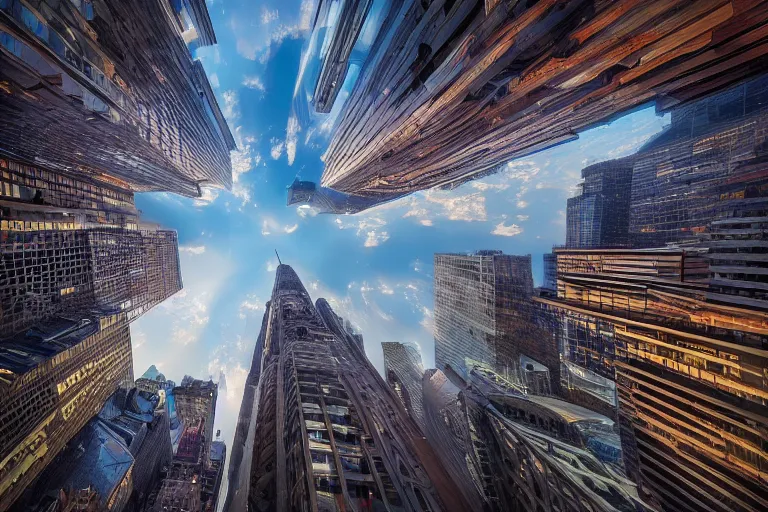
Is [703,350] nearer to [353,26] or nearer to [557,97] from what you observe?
[557,97]

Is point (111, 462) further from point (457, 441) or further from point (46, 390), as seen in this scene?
point (457, 441)

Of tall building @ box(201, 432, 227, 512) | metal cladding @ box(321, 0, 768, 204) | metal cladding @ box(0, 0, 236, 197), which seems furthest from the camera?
tall building @ box(201, 432, 227, 512)

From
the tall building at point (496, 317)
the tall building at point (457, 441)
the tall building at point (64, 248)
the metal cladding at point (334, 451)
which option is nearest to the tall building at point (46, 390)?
the tall building at point (64, 248)

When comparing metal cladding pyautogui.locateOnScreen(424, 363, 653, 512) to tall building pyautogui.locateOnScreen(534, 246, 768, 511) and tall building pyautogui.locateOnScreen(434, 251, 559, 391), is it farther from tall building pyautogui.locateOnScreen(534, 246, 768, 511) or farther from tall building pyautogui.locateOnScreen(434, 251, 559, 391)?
tall building pyautogui.locateOnScreen(434, 251, 559, 391)

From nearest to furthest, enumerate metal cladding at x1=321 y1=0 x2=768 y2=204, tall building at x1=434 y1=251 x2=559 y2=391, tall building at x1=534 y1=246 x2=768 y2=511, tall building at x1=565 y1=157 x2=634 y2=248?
metal cladding at x1=321 y1=0 x2=768 y2=204 → tall building at x1=534 y1=246 x2=768 y2=511 → tall building at x1=434 y1=251 x2=559 y2=391 → tall building at x1=565 y1=157 x2=634 y2=248

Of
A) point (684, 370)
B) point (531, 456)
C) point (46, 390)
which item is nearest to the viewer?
point (531, 456)

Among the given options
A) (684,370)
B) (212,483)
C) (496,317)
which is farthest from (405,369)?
(684,370)

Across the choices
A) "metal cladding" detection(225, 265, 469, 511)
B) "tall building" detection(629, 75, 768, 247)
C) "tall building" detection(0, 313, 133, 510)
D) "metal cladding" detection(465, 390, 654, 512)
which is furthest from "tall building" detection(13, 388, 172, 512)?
"tall building" detection(629, 75, 768, 247)
